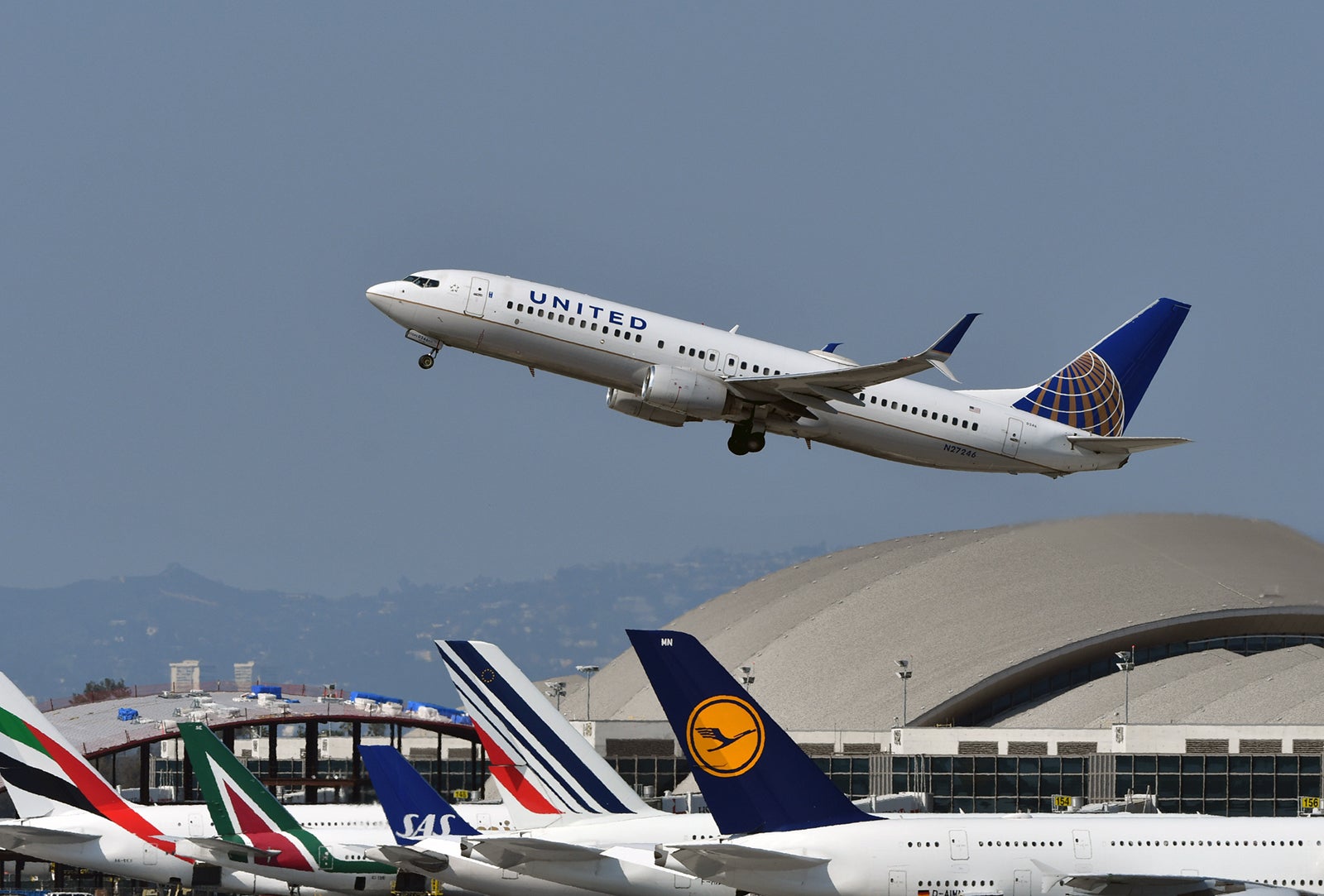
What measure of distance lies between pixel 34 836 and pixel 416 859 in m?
15.6

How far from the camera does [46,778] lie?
208 feet

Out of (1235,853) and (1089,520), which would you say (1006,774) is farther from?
(1235,853)

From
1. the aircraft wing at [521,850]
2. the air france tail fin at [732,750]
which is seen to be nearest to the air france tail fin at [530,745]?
the aircraft wing at [521,850]

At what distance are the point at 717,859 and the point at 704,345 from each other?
22.4 meters

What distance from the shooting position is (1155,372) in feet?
243

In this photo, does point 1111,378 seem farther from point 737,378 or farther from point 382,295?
point 382,295

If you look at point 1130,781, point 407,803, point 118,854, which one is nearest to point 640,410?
point 407,803

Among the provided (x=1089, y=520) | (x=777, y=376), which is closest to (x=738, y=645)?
(x=1089, y=520)

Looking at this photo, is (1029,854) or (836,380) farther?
(836,380)

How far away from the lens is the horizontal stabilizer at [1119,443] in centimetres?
5831

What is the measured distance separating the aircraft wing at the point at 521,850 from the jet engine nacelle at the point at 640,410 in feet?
50.8

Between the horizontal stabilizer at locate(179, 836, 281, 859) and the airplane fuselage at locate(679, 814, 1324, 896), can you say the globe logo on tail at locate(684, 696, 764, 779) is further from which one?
the horizontal stabilizer at locate(179, 836, 281, 859)

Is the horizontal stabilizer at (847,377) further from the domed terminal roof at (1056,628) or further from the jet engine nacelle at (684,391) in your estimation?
the domed terminal roof at (1056,628)

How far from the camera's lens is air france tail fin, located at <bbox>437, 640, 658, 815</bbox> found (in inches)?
2206
